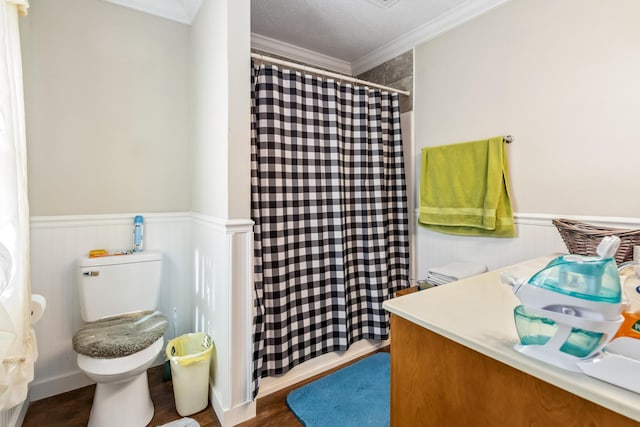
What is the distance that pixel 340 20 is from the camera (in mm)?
2068

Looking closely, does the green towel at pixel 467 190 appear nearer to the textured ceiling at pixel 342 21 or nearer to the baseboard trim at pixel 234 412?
the textured ceiling at pixel 342 21

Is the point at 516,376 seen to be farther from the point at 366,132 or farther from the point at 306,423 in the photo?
the point at 366,132

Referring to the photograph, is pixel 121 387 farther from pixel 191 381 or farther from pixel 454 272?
pixel 454 272

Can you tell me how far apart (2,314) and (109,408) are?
0.84 meters

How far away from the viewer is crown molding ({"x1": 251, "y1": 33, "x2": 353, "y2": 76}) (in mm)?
2279

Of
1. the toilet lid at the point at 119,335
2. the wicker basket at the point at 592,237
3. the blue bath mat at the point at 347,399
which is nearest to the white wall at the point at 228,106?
the toilet lid at the point at 119,335

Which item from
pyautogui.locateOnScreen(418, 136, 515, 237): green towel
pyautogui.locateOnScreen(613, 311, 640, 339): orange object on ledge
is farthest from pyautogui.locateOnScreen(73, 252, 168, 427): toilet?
pyautogui.locateOnScreen(418, 136, 515, 237): green towel

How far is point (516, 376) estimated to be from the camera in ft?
1.99

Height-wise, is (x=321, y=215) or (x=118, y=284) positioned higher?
(x=321, y=215)

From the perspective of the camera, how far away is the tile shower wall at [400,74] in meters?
2.29

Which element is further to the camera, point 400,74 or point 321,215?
point 400,74

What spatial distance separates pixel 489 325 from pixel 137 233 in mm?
1927

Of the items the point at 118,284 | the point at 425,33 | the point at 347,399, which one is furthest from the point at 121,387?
the point at 425,33

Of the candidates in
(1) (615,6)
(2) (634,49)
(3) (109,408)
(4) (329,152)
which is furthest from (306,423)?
(1) (615,6)
